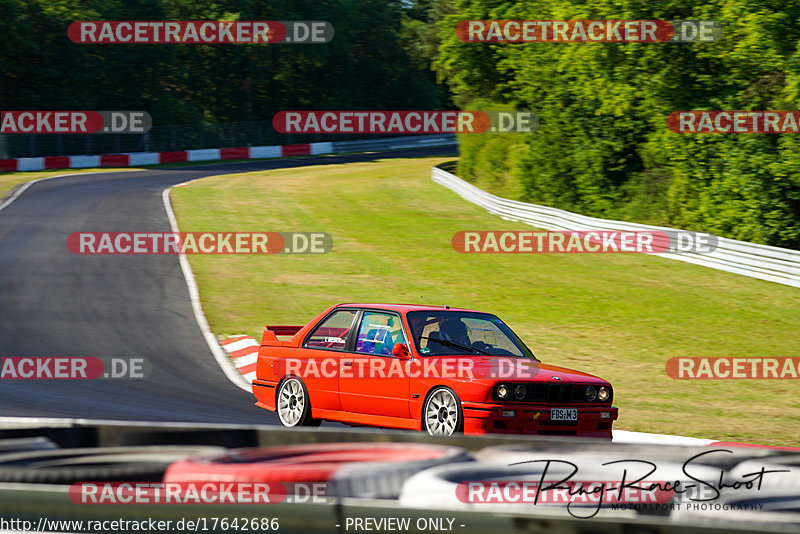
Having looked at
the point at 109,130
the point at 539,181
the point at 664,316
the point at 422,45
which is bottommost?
the point at 664,316

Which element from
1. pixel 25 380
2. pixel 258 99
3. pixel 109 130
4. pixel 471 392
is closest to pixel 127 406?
pixel 25 380

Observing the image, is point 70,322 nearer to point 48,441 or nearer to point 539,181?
point 48,441

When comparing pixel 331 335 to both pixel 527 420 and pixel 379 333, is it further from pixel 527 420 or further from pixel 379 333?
pixel 527 420

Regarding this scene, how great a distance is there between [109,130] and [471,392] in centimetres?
4643

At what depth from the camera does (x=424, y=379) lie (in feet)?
27.7

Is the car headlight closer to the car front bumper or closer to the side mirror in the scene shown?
the car front bumper

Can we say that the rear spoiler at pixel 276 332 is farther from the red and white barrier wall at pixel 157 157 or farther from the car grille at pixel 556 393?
the red and white barrier wall at pixel 157 157

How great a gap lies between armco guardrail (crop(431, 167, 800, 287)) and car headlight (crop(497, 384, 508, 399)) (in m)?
14.0

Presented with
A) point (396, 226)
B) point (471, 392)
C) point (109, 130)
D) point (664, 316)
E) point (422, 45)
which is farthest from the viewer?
point (422, 45)

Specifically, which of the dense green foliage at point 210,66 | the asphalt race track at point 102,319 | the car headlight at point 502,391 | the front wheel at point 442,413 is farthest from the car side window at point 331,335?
the dense green foliage at point 210,66

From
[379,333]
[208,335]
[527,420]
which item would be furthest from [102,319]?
[527,420]

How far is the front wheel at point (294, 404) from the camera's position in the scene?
369 inches

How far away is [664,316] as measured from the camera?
17.4m

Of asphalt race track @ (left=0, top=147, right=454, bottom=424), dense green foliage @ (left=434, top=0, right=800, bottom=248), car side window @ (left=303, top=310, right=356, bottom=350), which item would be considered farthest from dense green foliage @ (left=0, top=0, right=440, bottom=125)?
car side window @ (left=303, top=310, right=356, bottom=350)
